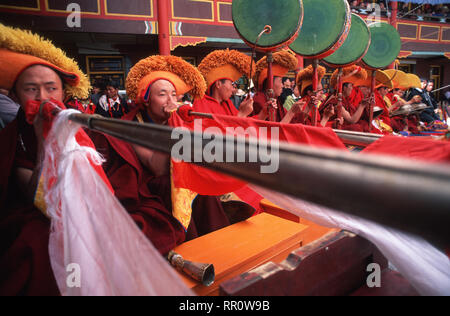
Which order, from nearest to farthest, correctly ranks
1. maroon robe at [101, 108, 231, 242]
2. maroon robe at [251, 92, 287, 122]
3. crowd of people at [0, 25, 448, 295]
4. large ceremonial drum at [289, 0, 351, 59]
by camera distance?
crowd of people at [0, 25, 448, 295]
maroon robe at [101, 108, 231, 242]
large ceremonial drum at [289, 0, 351, 59]
maroon robe at [251, 92, 287, 122]

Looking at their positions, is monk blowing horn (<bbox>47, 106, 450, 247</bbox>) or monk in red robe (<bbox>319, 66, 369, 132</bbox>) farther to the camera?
monk in red robe (<bbox>319, 66, 369, 132</bbox>)

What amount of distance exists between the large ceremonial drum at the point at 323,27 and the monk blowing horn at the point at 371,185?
1.89 metres

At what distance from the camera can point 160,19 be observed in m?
6.21

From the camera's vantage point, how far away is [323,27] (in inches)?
76.8

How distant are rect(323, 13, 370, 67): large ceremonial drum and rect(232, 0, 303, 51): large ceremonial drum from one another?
0.83 meters

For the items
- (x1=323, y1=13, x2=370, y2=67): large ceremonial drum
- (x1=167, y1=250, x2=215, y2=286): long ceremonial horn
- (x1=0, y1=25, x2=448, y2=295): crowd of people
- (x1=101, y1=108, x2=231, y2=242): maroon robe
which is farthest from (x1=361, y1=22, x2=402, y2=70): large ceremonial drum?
(x1=167, y1=250, x2=215, y2=286): long ceremonial horn

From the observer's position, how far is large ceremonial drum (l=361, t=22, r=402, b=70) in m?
2.90

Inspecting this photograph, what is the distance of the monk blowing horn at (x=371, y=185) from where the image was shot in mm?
209

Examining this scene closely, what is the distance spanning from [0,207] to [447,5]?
16527 millimetres

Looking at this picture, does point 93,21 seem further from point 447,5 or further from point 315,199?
point 447,5

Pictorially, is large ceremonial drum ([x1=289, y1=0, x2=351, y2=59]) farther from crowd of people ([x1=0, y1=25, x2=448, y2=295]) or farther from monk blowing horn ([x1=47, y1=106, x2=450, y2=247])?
monk blowing horn ([x1=47, y1=106, x2=450, y2=247])

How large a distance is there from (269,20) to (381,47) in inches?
74.4

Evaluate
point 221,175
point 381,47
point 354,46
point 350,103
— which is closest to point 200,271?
point 221,175

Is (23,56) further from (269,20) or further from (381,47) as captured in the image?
(381,47)
